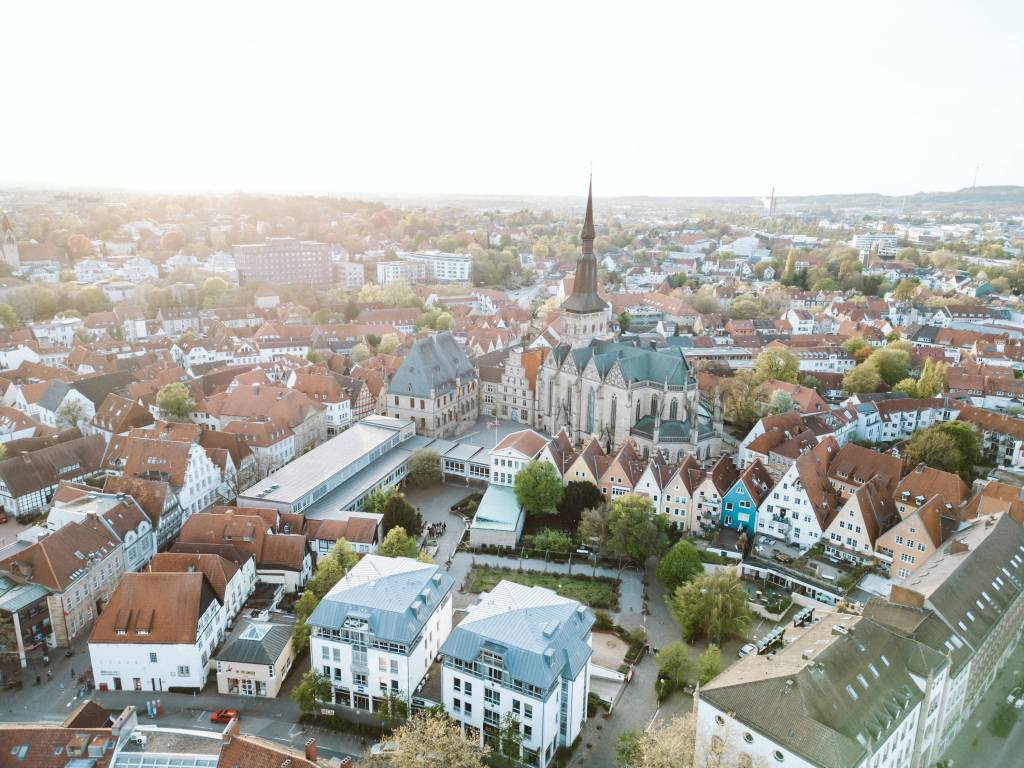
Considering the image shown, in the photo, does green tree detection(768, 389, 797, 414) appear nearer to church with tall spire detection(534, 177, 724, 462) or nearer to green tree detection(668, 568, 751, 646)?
church with tall spire detection(534, 177, 724, 462)


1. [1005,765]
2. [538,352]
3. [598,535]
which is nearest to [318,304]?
[538,352]

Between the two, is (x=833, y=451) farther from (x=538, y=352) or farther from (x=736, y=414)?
(x=538, y=352)

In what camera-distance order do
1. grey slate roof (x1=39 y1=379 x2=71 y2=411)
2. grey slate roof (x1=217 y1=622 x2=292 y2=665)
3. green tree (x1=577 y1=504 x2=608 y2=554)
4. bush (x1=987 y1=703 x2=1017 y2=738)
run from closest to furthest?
bush (x1=987 y1=703 x2=1017 y2=738) < grey slate roof (x1=217 y1=622 x2=292 y2=665) < green tree (x1=577 y1=504 x2=608 y2=554) < grey slate roof (x1=39 y1=379 x2=71 y2=411)

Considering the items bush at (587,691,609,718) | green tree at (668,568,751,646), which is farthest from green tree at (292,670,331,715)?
green tree at (668,568,751,646)

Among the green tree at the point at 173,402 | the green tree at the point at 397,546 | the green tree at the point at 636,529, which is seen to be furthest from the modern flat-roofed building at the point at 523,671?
the green tree at the point at 173,402

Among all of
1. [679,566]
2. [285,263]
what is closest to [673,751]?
[679,566]

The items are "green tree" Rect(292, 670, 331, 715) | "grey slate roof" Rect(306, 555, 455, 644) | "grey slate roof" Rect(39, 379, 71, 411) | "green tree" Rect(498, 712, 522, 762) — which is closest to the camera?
"green tree" Rect(498, 712, 522, 762)
